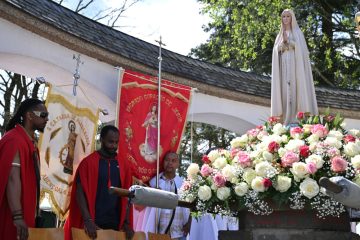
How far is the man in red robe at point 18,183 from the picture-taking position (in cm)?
405

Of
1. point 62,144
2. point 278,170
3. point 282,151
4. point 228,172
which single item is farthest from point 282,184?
point 62,144

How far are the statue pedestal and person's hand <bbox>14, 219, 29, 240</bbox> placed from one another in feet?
4.92

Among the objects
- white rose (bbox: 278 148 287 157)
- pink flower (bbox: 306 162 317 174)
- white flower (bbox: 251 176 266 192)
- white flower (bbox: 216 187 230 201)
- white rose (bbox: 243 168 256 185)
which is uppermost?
white rose (bbox: 278 148 287 157)

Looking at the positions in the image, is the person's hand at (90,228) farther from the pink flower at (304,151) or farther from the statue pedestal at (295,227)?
the pink flower at (304,151)

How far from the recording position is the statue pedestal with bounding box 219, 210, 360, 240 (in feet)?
11.1

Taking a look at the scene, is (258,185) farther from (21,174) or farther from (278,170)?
(21,174)

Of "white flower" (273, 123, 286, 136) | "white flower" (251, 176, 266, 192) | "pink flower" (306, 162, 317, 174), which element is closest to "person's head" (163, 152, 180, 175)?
"white flower" (273, 123, 286, 136)

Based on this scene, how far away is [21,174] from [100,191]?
110 centimetres

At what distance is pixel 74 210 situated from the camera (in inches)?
203

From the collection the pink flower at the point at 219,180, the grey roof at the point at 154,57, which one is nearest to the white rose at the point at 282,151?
the pink flower at the point at 219,180

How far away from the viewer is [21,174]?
4.18 meters

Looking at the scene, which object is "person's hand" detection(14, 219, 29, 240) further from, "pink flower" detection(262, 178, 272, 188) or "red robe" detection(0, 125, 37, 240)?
"pink flower" detection(262, 178, 272, 188)

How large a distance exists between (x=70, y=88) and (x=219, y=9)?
11918 millimetres

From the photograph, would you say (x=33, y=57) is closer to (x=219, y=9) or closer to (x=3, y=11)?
(x=3, y=11)
